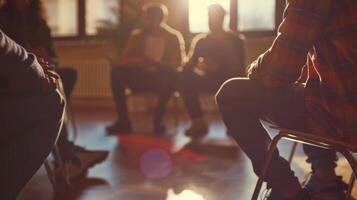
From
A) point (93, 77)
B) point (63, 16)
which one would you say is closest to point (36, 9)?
point (93, 77)

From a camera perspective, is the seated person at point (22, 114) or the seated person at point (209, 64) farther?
the seated person at point (209, 64)

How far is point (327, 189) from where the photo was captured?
1.82m

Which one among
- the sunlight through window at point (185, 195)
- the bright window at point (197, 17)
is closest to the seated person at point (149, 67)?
the bright window at point (197, 17)

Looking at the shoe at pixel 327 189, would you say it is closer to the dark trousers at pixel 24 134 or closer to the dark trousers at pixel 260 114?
the dark trousers at pixel 260 114

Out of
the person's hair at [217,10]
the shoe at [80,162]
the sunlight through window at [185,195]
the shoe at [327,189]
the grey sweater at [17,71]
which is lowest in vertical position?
the shoe at [80,162]

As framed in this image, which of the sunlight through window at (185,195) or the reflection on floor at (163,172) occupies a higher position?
the sunlight through window at (185,195)

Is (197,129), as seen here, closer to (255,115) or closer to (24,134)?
(255,115)

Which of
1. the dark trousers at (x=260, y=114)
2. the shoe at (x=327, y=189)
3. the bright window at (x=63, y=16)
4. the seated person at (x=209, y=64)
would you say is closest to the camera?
the dark trousers at (x=260, y=114)

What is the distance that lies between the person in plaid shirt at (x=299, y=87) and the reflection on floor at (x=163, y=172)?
492mm

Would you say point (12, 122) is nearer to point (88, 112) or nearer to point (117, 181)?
point (117, 181)

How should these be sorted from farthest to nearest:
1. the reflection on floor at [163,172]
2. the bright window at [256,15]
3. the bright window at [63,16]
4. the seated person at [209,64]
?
1. the bright window at [63,16]
2. the bright window at [256,15]
3. the seated person at [209,64]
4. the reflection on floor at [163,172]

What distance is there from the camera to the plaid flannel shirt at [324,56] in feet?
4.03

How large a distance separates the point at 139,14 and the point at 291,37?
15.1 ft

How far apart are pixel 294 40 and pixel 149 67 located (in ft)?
9.53
